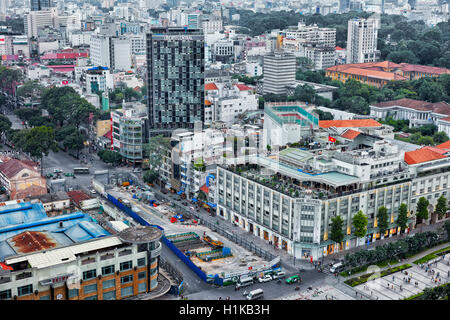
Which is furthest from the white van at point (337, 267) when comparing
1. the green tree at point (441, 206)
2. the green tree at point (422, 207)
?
the green tree at point (441, 206)

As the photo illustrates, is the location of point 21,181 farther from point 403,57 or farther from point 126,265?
point 403,57

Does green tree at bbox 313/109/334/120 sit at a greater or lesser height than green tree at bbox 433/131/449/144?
greater

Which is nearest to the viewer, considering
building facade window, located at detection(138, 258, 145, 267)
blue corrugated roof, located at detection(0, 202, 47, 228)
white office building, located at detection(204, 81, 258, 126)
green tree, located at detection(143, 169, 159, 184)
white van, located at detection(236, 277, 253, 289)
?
building facade window, located at detection(138, 258, 145, 267)

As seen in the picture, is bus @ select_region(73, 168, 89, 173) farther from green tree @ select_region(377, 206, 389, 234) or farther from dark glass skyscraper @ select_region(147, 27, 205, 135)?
green tree @ select_region(377, 206, 389, 234)

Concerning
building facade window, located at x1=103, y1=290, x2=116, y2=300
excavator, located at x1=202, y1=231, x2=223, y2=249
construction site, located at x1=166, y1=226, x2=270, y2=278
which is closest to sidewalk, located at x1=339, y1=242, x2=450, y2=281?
construction site, located at x1=166, y1=226, x2=270, y2=278

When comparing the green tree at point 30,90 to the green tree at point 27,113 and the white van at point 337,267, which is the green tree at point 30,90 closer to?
the green tree at point 27,113

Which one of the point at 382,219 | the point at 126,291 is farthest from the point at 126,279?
the point at 382,219
